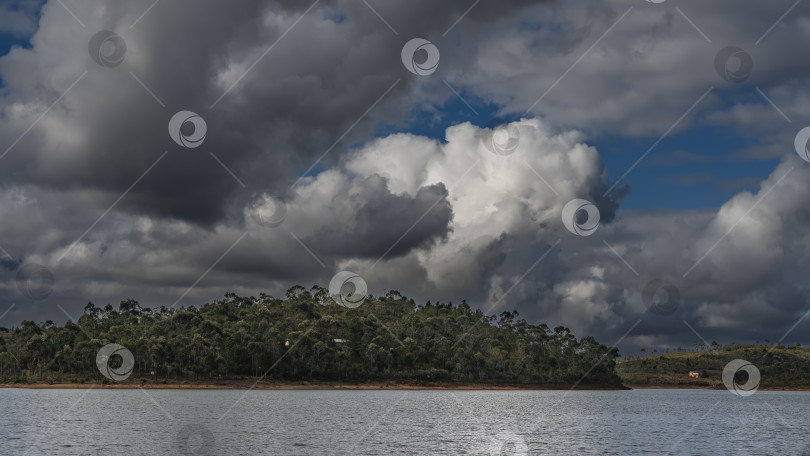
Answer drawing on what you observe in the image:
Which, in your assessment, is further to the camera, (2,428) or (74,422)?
(74,422)

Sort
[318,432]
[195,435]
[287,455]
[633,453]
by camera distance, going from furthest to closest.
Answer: [318,432] < [195,435] < [633,453] < [287,455]

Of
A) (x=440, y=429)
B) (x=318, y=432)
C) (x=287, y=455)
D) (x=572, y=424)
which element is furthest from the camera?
(x=572, y=424)

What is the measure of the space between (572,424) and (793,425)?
131 ft

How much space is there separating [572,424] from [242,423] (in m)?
51.9

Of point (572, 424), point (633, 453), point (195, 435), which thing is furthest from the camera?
point (572, 424)

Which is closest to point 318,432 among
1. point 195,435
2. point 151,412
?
point 195,435

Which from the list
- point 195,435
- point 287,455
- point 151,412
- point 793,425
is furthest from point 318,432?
point 793,425

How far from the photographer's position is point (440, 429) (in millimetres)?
90812

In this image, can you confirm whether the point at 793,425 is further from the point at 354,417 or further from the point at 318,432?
the point at 318,432

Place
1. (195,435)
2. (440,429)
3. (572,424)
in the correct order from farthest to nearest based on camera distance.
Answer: (572,424)
(440,429)
(195,435)

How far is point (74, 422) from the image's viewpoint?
9094cm

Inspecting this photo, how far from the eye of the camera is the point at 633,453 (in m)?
68.2

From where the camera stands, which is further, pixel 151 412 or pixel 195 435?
pixel 151 412

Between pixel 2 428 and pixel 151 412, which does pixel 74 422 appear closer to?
pixel 2 428
